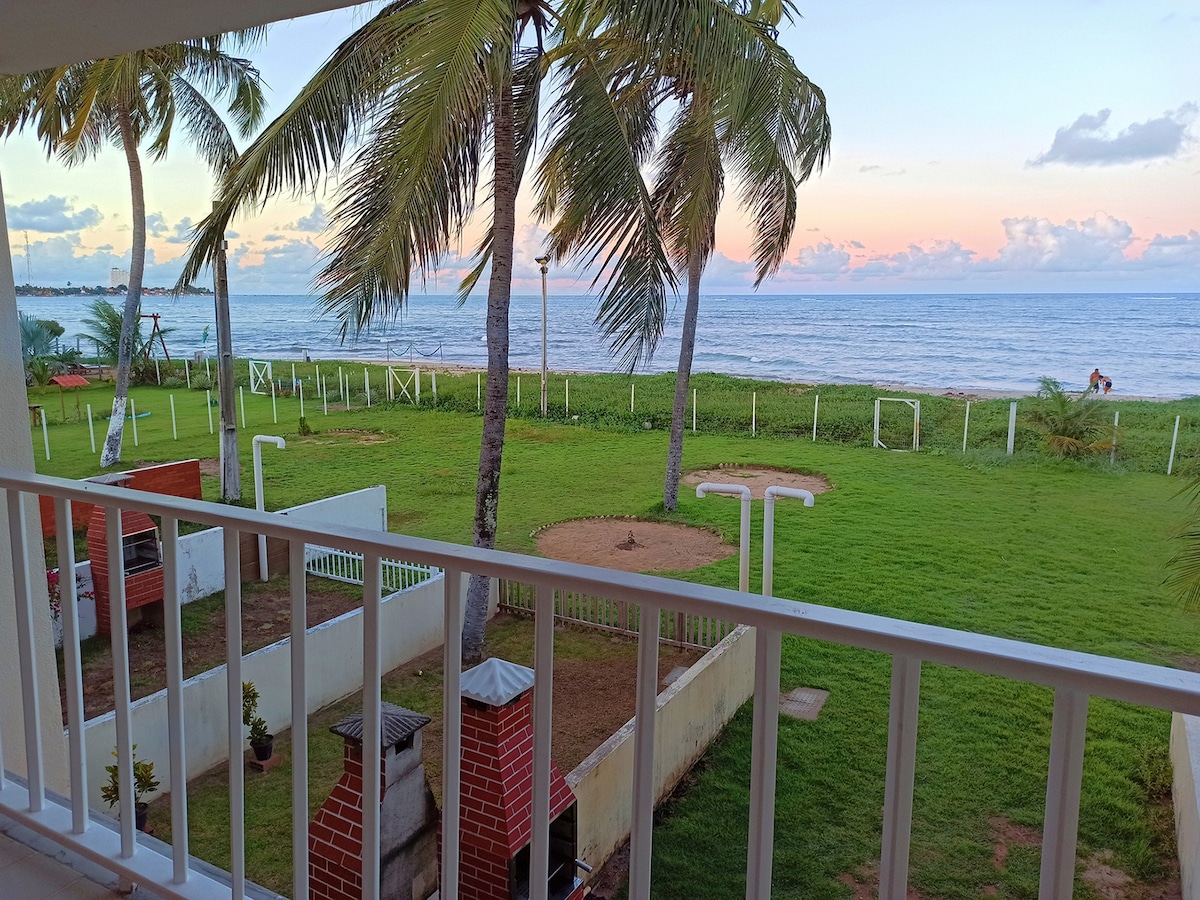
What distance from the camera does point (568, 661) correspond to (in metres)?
6.27

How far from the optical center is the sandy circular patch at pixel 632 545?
8922mm

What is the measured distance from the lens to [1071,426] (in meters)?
Result: 15.2

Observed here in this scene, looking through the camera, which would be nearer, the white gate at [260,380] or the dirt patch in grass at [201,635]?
the dirt patch in grass at [201,635]

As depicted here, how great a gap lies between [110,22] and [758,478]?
11.8m

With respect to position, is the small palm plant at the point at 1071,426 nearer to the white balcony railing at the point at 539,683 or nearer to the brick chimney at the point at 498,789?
the brick chimney at the point at 498,789

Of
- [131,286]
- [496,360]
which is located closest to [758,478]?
[496,360]

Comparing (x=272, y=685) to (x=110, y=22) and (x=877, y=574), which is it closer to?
(x=110, y=22)

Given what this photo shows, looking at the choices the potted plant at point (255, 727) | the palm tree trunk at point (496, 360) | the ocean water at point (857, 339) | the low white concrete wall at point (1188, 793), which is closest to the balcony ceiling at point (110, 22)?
the low white concrete wall at point (1188, 793)

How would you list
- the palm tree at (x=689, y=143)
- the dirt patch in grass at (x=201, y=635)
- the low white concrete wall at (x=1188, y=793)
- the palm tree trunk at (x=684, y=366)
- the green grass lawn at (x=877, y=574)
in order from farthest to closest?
1. the palm tree trunk at (x=684, y=366)
2. the dirt patch in grass at (x=201, y=635)
3. the green grass lawn at (x=877, y=574)
4. the palm tree at (x=689, y=143)
5. the low white concrete wall at (x=1188, y=793)

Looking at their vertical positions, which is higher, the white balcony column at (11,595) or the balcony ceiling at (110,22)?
the balcony ceiling at (110,22)

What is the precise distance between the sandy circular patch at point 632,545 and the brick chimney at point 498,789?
21.4 ft

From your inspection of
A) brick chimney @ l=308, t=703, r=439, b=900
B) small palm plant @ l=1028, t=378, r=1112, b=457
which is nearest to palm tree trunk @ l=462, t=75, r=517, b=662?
brick chimney @ l=308, t=703, r=439, b=900

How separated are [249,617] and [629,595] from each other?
6746 mm

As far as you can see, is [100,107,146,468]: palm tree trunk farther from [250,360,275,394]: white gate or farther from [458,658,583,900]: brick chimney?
[458,658,583,900]: brick chimney
